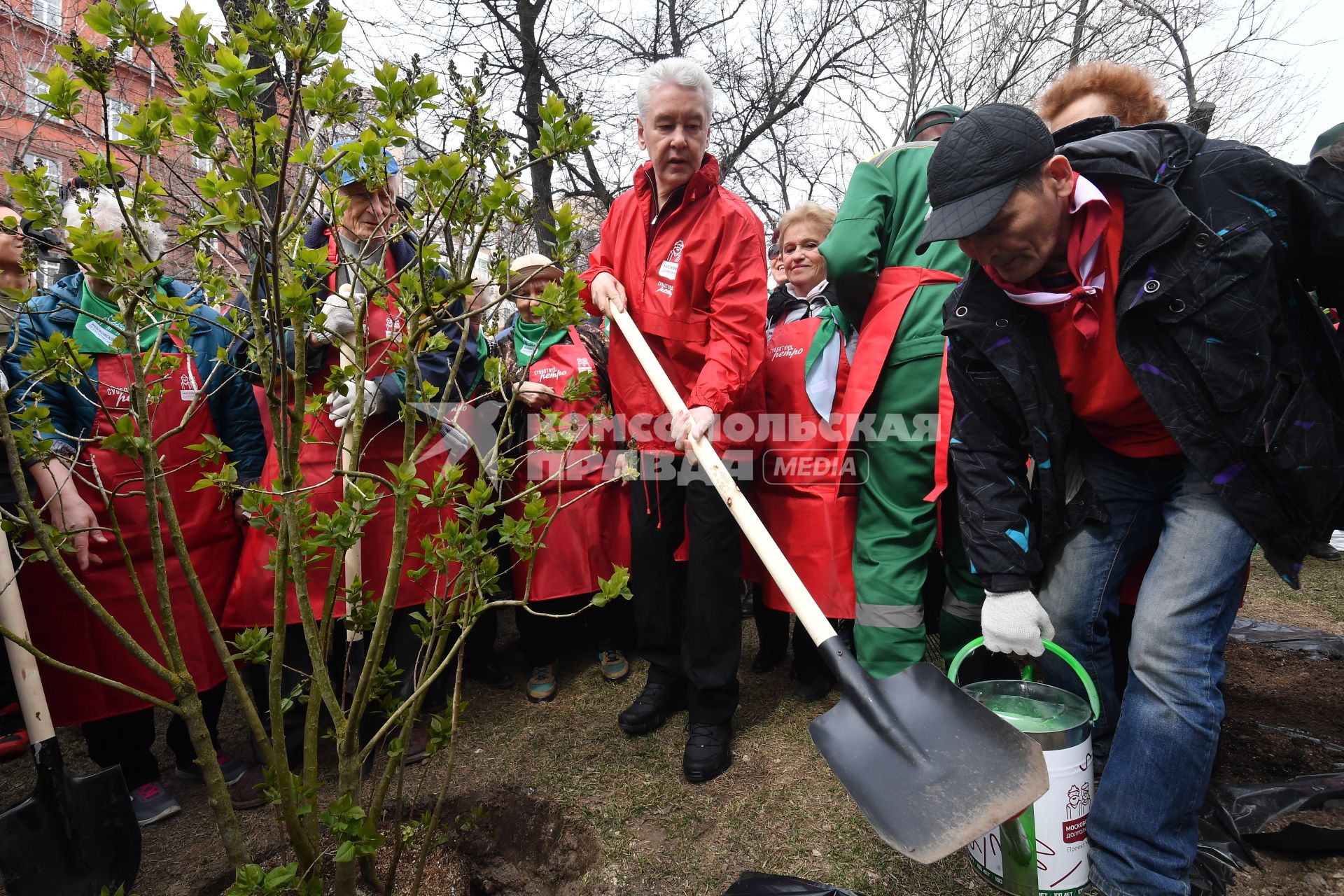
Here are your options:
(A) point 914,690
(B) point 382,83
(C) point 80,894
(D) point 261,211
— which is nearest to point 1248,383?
(A) point 914,690

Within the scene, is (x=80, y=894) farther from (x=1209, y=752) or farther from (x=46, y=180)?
(x=1209, y=752)

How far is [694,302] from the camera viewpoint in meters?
2.64

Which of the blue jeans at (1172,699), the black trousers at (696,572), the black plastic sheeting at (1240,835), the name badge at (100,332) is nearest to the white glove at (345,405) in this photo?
the name badge at (100,332)

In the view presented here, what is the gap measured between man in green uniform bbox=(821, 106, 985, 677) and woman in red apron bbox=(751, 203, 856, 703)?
0.16 metres

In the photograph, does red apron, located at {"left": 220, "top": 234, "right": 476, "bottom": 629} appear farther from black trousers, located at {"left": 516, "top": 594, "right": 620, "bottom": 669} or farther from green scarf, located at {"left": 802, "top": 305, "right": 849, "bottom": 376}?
green scarf, located at {"left": 802, "top": 305, "right": 849, "bottom": 376}

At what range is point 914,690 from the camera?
Result: 1774 millimetres

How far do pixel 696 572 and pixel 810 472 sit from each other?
0.60m

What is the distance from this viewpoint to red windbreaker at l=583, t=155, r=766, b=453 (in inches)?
98.5

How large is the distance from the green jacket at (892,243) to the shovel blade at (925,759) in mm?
1162

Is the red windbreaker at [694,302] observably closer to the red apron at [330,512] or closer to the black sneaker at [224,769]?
the red apron at [330,512]

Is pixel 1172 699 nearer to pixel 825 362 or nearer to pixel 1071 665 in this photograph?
pixel 1071 665

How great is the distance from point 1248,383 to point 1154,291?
0.96 feet

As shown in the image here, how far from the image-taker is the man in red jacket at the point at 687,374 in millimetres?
2516

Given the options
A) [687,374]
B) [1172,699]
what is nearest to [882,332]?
[687,374]
